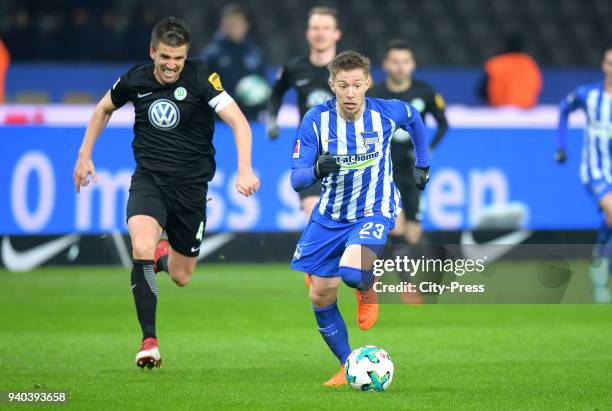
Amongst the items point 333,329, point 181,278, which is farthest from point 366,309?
point 181,278

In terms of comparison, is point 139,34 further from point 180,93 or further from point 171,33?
point 171,33

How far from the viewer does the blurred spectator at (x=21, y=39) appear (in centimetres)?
1788

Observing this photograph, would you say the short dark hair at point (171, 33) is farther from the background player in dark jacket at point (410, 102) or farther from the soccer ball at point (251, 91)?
the soccer ball at point (251, 91)

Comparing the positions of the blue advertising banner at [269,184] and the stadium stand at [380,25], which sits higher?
the stadium stand at [380,25]

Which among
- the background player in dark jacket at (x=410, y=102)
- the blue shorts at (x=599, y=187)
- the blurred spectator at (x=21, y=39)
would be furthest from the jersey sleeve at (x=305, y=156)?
the blurred spectator at (x=21, y=39)

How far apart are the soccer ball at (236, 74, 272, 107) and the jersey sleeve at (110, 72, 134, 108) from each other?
7597mm

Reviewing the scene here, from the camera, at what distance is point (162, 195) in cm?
838

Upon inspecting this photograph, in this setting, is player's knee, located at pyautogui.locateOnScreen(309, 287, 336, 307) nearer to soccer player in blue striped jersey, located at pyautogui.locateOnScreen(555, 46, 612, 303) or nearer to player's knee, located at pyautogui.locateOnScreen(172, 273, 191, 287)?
player's knee, located at pyautogui.locateOnScreen(172, 273, 191, 287)

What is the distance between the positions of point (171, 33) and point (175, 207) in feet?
4.01

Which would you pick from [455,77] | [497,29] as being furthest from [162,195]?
[497,29]

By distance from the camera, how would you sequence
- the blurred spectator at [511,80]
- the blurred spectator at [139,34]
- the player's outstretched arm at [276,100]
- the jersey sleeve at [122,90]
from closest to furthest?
the jersey sleeve at [122,90] < the player's outstretched arm at [276,100] < the blurred spectator at [511,80] < the blurred spectator at [139,34]

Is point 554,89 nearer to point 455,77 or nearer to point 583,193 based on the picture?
point 455,77

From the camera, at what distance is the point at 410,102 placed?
11.8 meters

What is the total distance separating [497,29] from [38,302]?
11631mm
